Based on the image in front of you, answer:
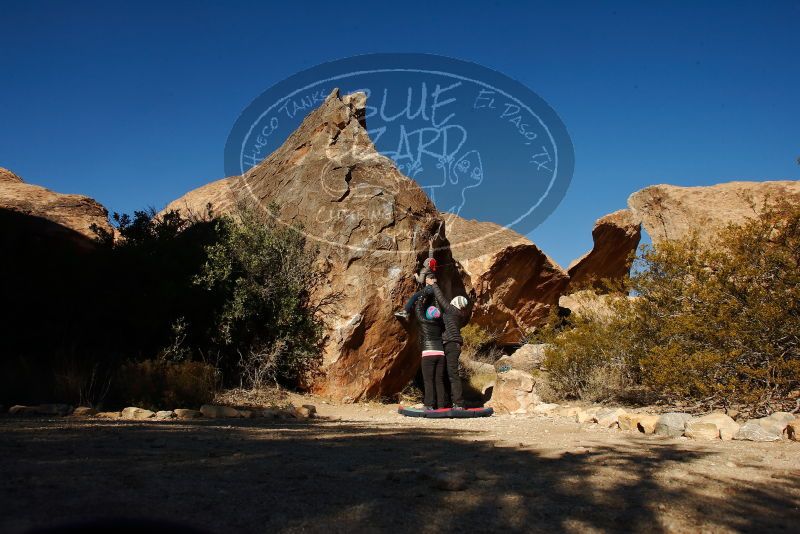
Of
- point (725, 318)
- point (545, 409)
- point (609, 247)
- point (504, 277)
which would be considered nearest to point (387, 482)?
point (725, 318)

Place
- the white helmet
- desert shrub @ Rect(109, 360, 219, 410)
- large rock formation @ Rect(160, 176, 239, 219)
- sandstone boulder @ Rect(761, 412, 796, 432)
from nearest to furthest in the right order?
sandstone boulder @ Rect(761, 412, 796, 432) → desert shrub @ Rect(109, 360, 219, 410) → the white helmet → large rock formation @ Rect(160, 176, 239, 219)

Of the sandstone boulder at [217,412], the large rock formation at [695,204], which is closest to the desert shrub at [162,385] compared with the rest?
the sandstone boulder at [217,412]

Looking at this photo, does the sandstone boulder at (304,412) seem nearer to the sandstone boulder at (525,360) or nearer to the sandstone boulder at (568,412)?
the sandstone boulder at (568,412)

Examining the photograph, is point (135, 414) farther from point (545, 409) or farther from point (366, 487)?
point (545, 409)

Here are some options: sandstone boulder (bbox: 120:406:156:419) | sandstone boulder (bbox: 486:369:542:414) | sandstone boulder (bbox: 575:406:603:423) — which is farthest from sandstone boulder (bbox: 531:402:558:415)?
sandstone boulder (bbox: 120:406:156:419)

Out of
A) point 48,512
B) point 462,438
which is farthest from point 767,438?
point 48,512

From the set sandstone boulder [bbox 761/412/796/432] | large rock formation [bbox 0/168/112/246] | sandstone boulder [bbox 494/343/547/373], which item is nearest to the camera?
sandstone boulder [bbox 761/412/796/432]

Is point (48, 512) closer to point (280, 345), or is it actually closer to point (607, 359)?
point (280, 345)

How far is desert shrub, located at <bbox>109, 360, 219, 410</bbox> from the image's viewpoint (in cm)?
735

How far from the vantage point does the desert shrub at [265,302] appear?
927 cm

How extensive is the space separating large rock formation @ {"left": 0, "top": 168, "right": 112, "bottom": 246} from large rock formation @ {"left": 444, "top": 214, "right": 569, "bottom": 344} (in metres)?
7.89

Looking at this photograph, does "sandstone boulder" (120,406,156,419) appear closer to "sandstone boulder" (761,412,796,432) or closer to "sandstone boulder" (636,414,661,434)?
"sandstone boulder" (636,414,661,434)

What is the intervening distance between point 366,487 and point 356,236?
302 inches

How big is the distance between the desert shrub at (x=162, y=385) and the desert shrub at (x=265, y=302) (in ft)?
3.75
